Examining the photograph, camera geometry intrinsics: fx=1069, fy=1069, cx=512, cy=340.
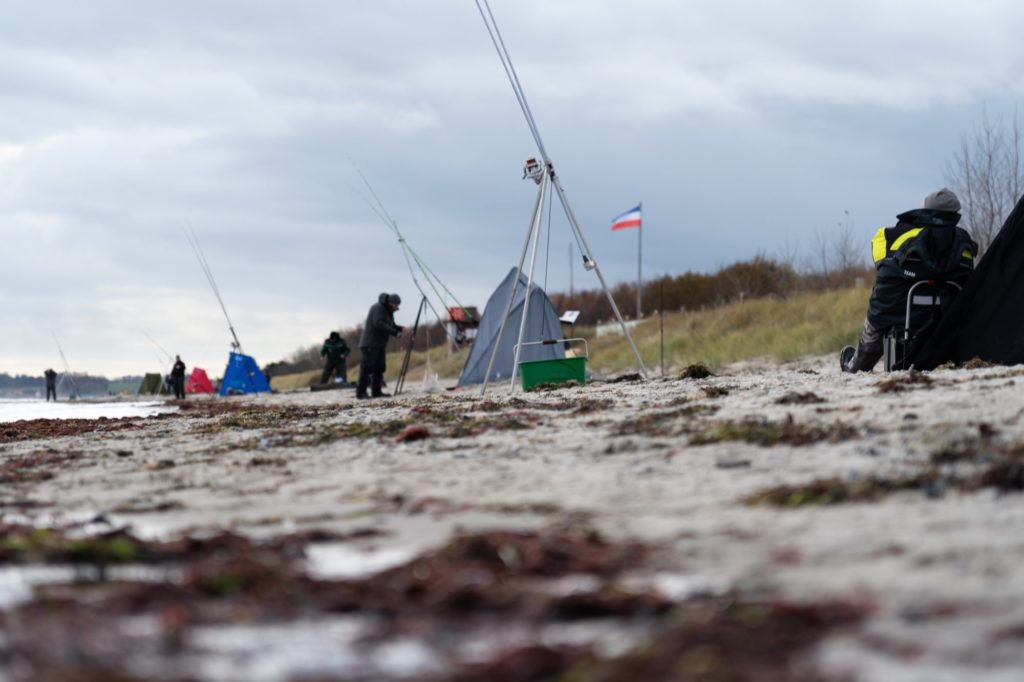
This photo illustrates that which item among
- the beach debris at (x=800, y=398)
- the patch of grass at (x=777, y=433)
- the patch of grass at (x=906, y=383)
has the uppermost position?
the patch of grass at (x=906, y=383)

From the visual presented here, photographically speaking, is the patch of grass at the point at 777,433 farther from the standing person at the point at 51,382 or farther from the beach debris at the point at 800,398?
the standing person at the point at 51,382

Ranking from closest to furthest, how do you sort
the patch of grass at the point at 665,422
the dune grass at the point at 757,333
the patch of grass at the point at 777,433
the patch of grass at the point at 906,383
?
the patch of grass at the point at 777,433 < the patch of grass at the point at 665,422 < the patch of grass at the point at 906,383 < the dune grass at the point at 757,333

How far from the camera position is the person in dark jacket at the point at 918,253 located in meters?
8.59

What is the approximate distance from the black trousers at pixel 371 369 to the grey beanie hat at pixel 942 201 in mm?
8930

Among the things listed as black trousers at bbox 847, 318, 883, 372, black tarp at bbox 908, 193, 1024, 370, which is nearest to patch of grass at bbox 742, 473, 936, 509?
black tarp at bbox 908, 193, 1024, 370

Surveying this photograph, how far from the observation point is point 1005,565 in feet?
8.01

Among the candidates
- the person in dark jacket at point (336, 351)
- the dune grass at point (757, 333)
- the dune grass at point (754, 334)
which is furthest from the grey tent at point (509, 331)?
the person in dark jacket at point (336, 351)

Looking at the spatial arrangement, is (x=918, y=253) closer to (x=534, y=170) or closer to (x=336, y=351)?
(x=534, y=170)

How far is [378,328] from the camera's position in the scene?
52.0ft

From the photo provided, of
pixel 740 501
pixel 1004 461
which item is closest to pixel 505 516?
pixel 740 501

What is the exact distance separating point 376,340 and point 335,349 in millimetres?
7055

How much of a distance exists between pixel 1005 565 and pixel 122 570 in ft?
7.29

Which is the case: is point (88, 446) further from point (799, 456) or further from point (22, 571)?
point (799, 456)

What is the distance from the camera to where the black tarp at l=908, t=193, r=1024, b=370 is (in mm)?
8438
